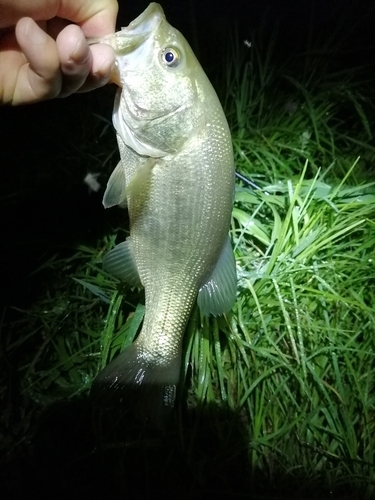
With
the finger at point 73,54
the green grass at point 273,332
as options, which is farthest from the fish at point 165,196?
the green grass at point 273,332

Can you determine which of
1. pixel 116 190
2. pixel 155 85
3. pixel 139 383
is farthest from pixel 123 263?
pixel 155 85

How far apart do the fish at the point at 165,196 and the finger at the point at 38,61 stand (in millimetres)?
200

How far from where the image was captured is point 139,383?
173cm

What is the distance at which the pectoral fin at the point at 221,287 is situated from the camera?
172 centimetres

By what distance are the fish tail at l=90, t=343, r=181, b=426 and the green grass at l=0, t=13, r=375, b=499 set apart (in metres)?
0.30

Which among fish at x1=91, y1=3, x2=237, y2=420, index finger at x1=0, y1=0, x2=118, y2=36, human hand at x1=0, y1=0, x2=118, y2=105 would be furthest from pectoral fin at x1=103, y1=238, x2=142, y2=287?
index finger at x1=0, y1=0, x2=118, y2=36

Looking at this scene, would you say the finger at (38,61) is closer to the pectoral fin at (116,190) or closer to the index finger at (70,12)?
the index finger at (70,12)

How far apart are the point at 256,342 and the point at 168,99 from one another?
3.54 feet

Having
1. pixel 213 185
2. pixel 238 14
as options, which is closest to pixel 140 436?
pixel 213 185

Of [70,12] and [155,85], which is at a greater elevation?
[70,12]

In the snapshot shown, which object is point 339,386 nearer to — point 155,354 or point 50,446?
point 155,354

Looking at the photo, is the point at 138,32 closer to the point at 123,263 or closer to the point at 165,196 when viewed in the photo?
the point at 165,196

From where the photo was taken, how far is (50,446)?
81.2 inches

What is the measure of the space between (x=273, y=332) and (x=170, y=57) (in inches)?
46.7
